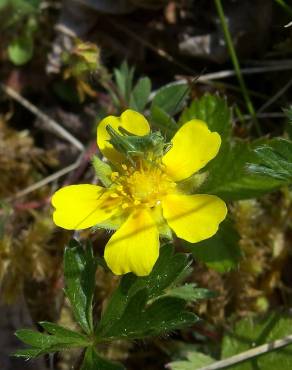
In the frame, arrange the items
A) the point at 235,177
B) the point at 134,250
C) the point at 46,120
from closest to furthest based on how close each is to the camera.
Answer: the point at 134,250, the point at 235,177, the point at 46,120

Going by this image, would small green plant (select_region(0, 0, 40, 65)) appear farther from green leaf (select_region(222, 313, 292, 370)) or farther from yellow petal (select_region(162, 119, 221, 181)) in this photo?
green leaf (select_region(222, 313, 292, 370))

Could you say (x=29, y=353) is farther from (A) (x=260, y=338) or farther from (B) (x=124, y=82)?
(B) (x=124, y=82)

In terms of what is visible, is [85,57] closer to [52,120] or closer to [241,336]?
[52,120]

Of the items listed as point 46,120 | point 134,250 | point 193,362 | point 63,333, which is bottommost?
point 193,362

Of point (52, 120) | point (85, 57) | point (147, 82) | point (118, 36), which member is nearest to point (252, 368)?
point (147, 82)

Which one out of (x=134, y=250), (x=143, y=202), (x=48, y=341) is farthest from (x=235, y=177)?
(x=48, y=341)

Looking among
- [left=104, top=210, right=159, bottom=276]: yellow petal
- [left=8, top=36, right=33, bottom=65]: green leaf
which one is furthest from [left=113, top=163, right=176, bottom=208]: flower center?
[left=8, top=36, right=33, bottom=65]: green leaf

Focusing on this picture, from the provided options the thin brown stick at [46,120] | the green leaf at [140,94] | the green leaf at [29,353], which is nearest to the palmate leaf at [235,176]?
the green leaf at [140,94]
